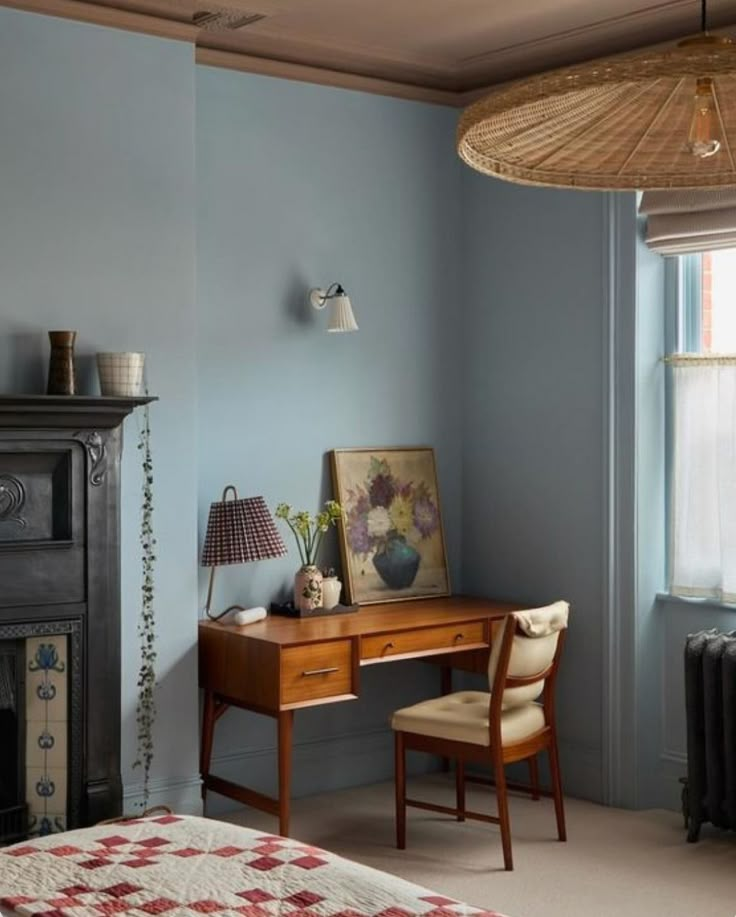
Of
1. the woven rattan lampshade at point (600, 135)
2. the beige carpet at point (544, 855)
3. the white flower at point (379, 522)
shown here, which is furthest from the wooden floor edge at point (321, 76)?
the woven rattan lampshade at point (600, 135)

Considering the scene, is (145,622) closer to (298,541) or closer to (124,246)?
(298,541)

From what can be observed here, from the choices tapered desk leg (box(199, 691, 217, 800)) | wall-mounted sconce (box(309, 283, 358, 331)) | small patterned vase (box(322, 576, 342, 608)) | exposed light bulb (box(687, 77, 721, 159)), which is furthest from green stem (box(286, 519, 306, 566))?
exposed light bulb (box(687, 77, 721, 159))

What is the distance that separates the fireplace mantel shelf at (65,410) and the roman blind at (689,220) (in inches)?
76.0

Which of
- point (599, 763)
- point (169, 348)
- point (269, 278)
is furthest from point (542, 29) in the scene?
point (599, 763)

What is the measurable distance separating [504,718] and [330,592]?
2.83ft

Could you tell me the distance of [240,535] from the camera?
4.59 m

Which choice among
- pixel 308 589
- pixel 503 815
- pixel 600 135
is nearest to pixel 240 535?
pixel 308 589

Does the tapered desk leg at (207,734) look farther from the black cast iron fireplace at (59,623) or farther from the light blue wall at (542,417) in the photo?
the light blue wall at (542,417)

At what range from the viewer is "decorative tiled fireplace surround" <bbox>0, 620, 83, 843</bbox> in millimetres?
4172

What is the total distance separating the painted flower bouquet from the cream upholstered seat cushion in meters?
0.79

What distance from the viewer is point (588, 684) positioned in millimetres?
5121

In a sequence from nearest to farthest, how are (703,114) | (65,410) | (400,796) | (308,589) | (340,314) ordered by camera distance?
(703,114), (65,410), (400,796), (308,589), (340,314)

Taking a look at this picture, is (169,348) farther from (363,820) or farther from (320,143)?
(363,820)

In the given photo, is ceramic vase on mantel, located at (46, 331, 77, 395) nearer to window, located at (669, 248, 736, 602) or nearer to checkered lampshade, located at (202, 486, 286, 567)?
checkered lampshade, located at (202, 486, 286, 567)
